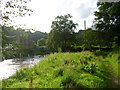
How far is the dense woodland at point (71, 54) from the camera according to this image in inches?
117

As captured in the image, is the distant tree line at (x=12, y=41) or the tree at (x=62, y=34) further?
the tree at (x=62, y=34)

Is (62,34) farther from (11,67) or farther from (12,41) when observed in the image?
(12,41)

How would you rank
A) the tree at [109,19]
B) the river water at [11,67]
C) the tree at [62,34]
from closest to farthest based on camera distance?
the river water at [11,67] < the tree at [109,19] < the tree at [62,34]

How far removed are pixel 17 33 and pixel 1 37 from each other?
44 centimetres

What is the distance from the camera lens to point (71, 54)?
49.4 feet

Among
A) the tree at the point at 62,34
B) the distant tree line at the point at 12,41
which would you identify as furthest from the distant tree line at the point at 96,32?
the distant tree line at the point at 12,41

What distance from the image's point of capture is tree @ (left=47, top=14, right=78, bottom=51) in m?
30.4

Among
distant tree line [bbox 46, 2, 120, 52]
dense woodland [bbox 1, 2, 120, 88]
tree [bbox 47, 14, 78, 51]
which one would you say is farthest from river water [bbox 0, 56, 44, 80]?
tree [bbox 47, 14, 78, 51]

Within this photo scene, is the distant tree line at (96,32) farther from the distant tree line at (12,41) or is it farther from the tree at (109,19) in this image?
the distant tree line at (12,41)

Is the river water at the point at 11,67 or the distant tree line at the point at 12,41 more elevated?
the distant tree line at the point at 12,41

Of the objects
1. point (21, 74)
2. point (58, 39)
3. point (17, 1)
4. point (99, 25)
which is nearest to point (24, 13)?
point (17, 1)

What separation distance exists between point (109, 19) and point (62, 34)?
18.1 meters

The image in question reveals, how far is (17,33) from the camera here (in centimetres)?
285

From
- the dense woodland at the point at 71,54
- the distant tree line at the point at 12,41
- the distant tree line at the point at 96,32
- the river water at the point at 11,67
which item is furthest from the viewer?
the distant tree line at the point at 96,32
